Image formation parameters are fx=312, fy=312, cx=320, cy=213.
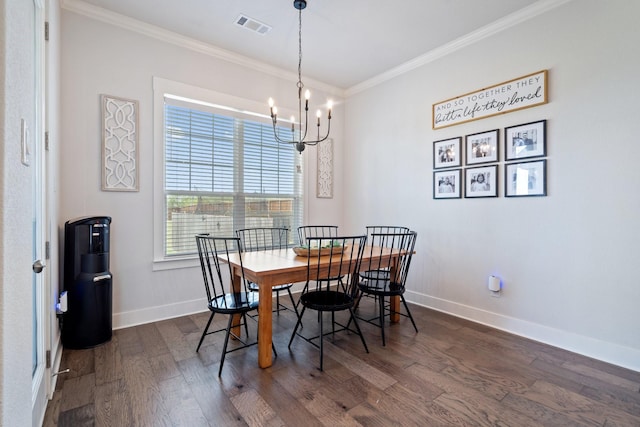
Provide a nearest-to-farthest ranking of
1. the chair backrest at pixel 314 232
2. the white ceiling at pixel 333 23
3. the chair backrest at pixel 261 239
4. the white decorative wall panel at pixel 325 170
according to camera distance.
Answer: the white ceiling at pixel 333 23
the chair backrest at pixel 261 239
the chair backrest at pixel 314 232
the white decorative wall panel at pixel 325 170

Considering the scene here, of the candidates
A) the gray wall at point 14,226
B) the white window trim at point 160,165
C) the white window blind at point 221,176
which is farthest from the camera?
the white window blind at point 221,176

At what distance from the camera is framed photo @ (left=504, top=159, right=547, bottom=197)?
2777 millimetres

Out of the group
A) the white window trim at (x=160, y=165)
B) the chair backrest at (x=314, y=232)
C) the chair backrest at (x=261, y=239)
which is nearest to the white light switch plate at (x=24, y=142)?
the white window trim at (x=160, y=165)

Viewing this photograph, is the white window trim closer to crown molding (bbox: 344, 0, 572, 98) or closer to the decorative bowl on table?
the decorative bowl on table

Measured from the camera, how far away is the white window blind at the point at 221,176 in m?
3.40

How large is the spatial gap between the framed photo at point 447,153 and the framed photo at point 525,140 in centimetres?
48

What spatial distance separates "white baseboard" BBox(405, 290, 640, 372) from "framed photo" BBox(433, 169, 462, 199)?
120cm

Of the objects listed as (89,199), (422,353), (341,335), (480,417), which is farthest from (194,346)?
(480,417)

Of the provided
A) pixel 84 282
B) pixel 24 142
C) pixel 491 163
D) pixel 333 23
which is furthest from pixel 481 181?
pixel 84 282

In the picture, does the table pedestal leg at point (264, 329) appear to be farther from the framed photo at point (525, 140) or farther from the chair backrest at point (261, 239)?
the framed photo at point (525, 140)

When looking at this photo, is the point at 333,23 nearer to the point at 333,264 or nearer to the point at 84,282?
the point at 333,264

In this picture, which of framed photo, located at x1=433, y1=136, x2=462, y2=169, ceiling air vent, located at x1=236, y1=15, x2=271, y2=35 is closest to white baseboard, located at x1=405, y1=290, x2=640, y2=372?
framed photo, located at x1=433, y1=136, x2=462, y2=169

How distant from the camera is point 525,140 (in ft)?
9.43

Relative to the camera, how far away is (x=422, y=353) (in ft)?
8.33
